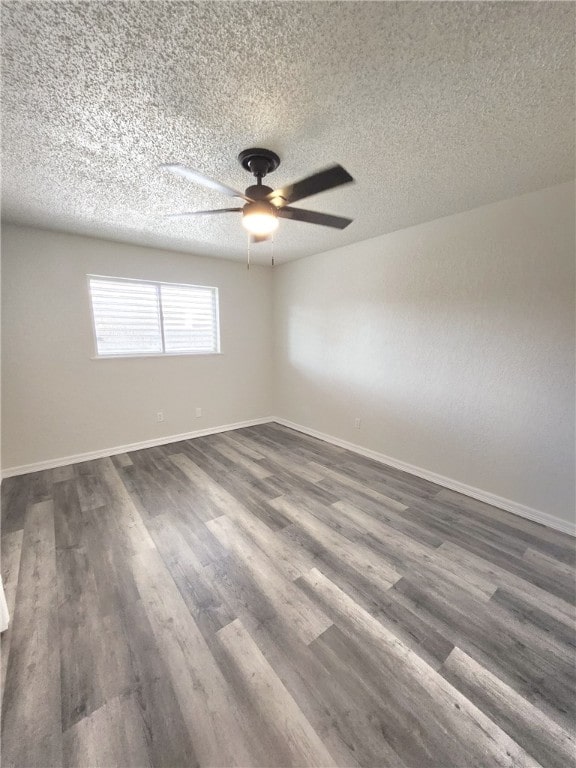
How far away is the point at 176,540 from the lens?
2.03 m

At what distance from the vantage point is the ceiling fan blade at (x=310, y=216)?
67.2 inches

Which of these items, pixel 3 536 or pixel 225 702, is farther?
pixel 3 536

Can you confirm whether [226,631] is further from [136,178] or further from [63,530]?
[136,178]

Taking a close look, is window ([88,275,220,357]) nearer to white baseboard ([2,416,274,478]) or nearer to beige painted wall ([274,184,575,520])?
white baseboard ([2,416,274,478])

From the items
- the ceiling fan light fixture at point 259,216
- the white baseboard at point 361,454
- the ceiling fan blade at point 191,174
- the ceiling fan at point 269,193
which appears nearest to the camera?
the ceiling fan blade at point 191,174

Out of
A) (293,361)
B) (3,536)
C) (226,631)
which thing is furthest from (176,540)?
(293,361)

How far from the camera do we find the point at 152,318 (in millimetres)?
3594

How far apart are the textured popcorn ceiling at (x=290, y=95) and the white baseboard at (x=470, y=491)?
94.8 inches

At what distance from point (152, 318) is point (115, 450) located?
165cm

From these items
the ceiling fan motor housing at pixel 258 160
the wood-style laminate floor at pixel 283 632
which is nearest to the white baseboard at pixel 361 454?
the wood-style laminate floor at pixel 283 632

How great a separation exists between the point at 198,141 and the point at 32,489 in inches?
123

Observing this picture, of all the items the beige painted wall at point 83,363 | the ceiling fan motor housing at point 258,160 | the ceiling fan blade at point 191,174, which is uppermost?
the ceiling fan motor housing at point 258,160

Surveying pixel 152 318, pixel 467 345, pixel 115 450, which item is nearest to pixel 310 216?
pixel 467 345

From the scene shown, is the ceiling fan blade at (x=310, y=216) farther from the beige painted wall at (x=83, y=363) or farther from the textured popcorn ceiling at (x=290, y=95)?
the beige painted wall at (x=83, y=363)
